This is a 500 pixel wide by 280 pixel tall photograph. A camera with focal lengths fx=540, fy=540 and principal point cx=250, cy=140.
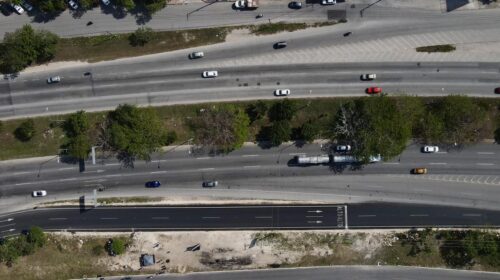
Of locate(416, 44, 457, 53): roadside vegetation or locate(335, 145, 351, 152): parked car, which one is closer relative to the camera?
locate(335, 145, 351, 152): parked car

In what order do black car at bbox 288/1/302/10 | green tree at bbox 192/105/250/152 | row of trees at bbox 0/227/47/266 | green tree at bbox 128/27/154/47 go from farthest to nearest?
1. green tree at bbox 128/27/154/47
2. black car at bbox 288/1/302/10
3. row of trees at bbox 0/227/47/266
4. green tree at bbox 192/105/250/152

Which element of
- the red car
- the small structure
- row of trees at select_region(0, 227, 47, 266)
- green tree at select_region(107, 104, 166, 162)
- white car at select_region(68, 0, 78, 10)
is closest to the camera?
green tree at select_region(107, 104, 166, 162)

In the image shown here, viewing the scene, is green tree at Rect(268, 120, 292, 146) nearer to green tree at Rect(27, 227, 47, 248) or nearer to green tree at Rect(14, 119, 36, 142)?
green tree at Rect(14, 119, 36, 142)

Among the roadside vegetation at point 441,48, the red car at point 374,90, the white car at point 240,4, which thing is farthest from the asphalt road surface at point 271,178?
the white car at point 240,4

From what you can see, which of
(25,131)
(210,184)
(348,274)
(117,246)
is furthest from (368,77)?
(25,131)

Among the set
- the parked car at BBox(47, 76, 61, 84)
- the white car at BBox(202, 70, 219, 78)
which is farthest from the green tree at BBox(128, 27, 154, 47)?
the parked car at BBox(47, 76, 61, 84)

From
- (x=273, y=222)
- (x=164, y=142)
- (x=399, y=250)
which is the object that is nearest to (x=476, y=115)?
(x=399, y=250)

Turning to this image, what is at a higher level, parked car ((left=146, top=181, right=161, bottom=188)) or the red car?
the red car
